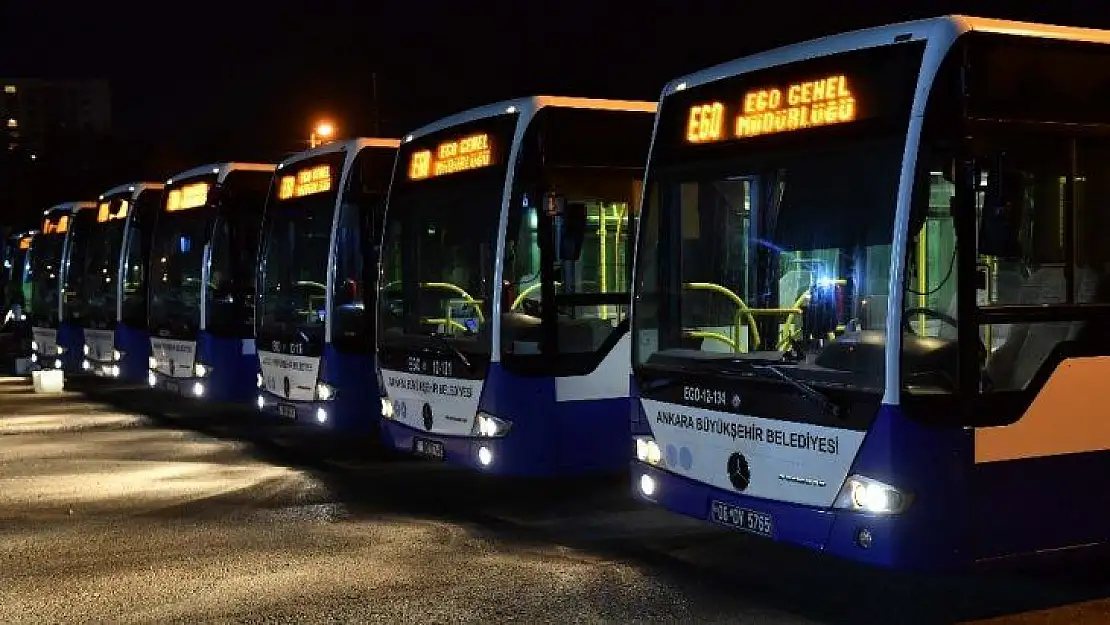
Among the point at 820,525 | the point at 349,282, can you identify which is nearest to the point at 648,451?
the point at 820,525

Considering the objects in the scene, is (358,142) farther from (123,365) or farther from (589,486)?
(123,365)

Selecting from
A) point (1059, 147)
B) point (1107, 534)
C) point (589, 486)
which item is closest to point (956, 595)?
point (1107, 534)

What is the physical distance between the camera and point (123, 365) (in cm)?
1958

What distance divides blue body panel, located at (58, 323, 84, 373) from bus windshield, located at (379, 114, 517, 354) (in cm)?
1173

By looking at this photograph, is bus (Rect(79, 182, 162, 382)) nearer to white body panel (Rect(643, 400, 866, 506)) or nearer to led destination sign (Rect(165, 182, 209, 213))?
led destination sign (Rect(165, 182, 209, 213))

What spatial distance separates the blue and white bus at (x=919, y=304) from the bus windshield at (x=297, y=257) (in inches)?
265

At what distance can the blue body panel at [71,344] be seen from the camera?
71.5ft

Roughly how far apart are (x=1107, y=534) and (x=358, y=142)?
8.29 meters

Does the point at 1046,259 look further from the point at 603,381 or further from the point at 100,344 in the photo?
the point at 100,344

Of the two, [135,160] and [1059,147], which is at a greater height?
[135,160]

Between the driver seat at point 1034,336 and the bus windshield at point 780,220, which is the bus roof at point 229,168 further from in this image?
the driver seat at point 1034,336

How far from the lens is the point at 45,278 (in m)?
24.1

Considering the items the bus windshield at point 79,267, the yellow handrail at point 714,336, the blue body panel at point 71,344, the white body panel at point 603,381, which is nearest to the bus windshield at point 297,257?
the white body panel at point 603,381

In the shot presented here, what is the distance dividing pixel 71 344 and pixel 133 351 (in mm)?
3328
